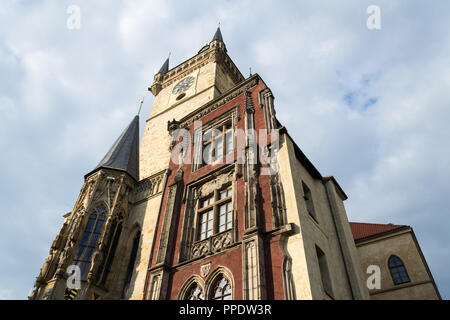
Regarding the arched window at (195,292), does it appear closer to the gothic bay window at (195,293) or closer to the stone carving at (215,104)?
the gothic bay window at (195,293)

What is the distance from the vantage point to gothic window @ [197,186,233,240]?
12.8 metres

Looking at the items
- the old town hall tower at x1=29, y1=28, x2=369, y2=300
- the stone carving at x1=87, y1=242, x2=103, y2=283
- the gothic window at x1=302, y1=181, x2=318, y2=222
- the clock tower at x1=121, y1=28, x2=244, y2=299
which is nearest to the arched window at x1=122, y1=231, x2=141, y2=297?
the old town hall tower at x1=29, y1=28, x2=369, y2=300

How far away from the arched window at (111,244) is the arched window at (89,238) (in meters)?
0.50

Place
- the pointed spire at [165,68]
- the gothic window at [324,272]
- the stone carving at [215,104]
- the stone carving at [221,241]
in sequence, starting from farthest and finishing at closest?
the pointed spire at [165,68] → the stone carving at [215,104] → the stone carving at [221,241] → the gothic window at [324,272]

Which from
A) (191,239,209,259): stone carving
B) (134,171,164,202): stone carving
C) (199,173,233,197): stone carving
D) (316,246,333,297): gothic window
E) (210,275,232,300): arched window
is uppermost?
(134,171,164,202): stone carving

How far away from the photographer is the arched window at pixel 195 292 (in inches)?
441

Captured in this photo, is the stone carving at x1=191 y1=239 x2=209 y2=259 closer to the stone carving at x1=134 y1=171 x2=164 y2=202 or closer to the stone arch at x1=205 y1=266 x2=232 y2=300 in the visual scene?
the stone arch at x1=205 y1=266 x2=232 y2=300

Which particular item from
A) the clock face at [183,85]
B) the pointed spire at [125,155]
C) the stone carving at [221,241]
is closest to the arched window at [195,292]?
the stone carving at [221,241]

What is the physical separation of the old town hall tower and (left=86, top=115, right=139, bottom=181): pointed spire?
9 centimetres

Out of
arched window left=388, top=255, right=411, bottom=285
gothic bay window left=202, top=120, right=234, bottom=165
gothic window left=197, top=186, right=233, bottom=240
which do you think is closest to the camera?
gothic window left=197, top=186, right=233, bottom=240

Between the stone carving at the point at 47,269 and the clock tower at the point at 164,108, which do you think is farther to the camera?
the clock tower at the point at 164,108

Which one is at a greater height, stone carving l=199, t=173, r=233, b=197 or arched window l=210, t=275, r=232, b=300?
stone carving l=199, t=173, r=233, b=197
